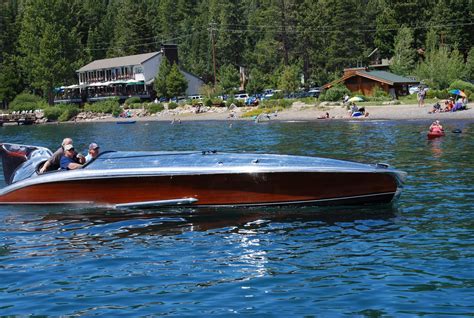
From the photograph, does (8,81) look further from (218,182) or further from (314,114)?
(218,182)

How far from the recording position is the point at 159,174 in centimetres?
1552

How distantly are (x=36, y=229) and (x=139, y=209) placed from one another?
97.9 inches

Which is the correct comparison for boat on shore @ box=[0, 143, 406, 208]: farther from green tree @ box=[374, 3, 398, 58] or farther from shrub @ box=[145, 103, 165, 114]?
green tree @ box=[374, 3, 398, 58]

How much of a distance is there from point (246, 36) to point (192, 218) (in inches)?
4449

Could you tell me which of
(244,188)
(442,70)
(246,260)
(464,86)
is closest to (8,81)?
(442,70)

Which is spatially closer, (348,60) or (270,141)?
(270,141)

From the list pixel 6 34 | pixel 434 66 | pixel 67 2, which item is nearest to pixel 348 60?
pixel 434 66

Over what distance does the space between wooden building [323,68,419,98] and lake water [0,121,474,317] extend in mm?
59210

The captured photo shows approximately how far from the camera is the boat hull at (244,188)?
49.9 feet

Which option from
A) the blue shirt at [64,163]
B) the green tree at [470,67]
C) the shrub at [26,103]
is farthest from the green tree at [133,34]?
the blue shirt at [64,163]

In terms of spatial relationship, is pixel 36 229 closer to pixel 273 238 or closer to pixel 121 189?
pixel 121 189

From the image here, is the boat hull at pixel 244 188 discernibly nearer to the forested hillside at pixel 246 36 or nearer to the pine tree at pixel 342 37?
the forested hillside at pixel 246 36

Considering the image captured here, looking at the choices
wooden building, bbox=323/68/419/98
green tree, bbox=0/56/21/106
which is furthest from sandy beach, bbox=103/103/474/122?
green tree, bbox=0/56/21/106

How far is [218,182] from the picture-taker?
1547 centimetres
